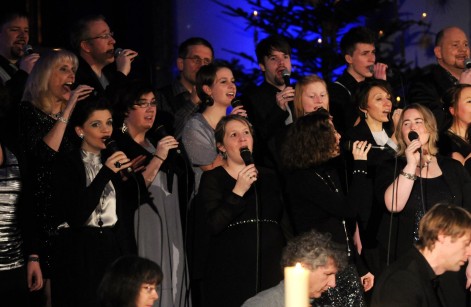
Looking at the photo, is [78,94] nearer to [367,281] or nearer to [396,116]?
[367,281]

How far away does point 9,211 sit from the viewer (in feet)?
18.4

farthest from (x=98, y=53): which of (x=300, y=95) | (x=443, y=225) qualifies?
(x=443, y=225)

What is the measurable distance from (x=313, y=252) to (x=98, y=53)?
2.69 m

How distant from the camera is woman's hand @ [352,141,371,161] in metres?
6.64

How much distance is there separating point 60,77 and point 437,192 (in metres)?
2.46

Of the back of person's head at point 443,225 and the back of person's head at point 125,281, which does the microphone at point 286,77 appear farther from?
the back of person's head at point 125,281

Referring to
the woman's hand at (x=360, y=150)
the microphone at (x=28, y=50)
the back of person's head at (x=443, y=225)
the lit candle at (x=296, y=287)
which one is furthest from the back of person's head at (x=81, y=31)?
the lit candle at (x=296, y=287)

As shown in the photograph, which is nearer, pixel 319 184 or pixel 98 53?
pixel 319 184

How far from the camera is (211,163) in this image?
673 centimetres

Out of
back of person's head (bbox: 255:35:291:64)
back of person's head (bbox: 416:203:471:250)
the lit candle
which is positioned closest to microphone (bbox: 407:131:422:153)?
back of person's head (bbox: 416:203:471:250)

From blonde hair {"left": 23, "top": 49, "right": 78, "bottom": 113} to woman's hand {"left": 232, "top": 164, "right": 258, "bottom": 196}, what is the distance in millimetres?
1314

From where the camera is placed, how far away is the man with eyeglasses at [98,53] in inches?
284

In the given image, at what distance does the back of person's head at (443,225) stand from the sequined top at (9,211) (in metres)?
2.14

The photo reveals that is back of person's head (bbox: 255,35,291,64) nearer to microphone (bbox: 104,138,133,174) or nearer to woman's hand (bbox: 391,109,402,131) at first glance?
woman's hand (bbox: 391,109,402,131)
